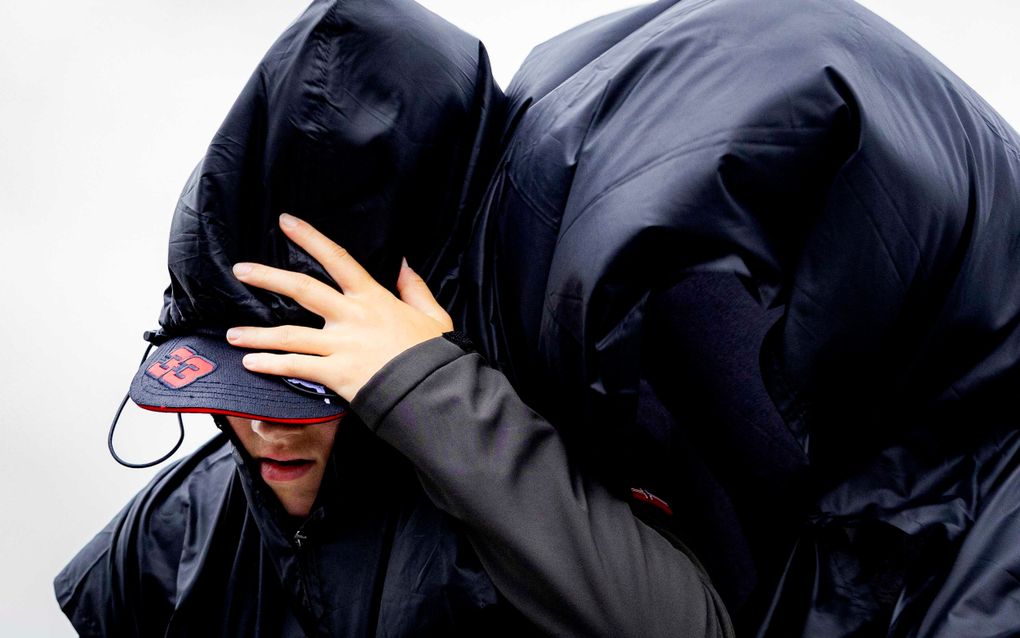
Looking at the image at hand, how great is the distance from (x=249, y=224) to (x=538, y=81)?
0.30 m

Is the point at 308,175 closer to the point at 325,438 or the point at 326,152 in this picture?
the point at 326,152

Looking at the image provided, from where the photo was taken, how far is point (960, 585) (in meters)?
0.74

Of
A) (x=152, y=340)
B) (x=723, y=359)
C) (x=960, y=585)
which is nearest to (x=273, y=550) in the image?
(x=152, y=340)

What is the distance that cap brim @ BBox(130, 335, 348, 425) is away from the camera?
0.75 meters

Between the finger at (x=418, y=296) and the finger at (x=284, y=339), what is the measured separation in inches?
3.4

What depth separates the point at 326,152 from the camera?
0.74m

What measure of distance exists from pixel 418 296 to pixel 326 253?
90 mm

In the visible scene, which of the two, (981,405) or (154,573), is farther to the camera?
(154,573)

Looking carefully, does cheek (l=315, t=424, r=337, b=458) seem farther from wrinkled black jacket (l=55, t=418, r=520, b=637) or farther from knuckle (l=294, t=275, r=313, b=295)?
knuckle (l=294, t=275, r=313, b=295)

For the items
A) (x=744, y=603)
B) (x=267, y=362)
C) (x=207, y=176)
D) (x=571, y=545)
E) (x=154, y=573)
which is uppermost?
(x=207, y=176)

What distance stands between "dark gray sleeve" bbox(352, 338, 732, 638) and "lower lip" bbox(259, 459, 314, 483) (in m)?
0.17

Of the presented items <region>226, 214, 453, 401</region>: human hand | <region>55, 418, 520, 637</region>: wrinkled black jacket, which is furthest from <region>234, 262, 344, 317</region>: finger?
<region>55, 418, 520, 637</region>: wrinkled black jacket

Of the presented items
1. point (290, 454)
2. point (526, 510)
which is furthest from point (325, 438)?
point (526, 510)

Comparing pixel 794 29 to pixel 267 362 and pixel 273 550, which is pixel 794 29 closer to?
pixel 267 362
